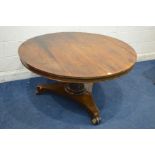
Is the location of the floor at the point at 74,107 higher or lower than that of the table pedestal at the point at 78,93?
lower

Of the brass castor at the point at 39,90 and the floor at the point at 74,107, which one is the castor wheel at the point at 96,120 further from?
the brass castor at the point at 39,90

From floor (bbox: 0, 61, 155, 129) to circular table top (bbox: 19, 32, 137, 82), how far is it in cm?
49

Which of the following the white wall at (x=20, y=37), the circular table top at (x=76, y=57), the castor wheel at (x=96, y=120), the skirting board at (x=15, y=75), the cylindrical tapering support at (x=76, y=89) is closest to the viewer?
the circular table top at (x=76, y=57)

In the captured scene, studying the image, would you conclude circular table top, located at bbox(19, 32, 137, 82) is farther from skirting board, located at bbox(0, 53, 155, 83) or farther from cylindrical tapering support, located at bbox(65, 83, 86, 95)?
skirting board, located at bbox(0, 53, 155, 83)

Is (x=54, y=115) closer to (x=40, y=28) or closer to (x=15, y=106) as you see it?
(x=15, y=106)

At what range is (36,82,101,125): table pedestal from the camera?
1698 millimetres

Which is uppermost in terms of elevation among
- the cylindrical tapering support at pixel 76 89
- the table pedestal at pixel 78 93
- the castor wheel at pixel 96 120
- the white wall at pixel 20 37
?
the white wall at pixel 20 37

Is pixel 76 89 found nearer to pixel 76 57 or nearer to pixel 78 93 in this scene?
pixel 78 93

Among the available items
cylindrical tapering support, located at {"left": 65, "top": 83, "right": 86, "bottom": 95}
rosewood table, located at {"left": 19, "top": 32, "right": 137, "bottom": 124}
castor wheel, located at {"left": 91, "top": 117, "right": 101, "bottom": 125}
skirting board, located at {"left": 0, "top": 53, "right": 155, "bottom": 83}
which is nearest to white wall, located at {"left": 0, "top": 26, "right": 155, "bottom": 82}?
skirting board, located at {"left": 0, "top": 53, "right": 155, "bottom": 83}

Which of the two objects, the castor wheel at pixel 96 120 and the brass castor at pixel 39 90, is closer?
the castor wheel at pixel 96 120

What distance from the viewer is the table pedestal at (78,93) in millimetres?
1698

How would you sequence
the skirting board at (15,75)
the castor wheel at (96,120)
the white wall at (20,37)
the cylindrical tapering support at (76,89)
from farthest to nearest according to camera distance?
the skirting board at (15,75), the white wall at (20,37), the cylindrical tapering support at (76,89), the castor wheel at (96,120)

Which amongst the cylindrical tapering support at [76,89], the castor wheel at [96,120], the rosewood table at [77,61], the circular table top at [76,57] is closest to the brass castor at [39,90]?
the rosewood table at [77,61]
